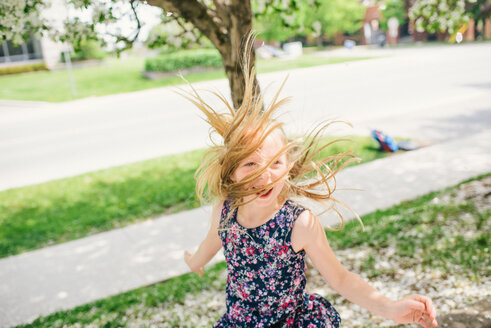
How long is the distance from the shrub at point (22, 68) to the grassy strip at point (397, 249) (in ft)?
109

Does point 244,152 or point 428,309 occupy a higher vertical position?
point 244,152

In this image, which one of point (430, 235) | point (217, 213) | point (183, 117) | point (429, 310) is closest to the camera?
point (429, 310)

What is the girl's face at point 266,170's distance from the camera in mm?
1657

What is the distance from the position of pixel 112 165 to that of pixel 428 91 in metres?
10.4

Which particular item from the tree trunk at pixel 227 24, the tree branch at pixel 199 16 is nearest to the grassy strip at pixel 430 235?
the tree trunk at pixel 227 24

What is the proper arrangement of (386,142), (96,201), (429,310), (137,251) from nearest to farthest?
(429,310), (137,251), (96,201), (386,142)

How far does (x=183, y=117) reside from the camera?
13.3m

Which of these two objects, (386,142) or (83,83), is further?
(83,83)

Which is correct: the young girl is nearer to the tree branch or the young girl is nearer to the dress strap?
the dress strap

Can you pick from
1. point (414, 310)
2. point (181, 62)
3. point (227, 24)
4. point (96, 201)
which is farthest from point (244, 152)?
point (181, 62)

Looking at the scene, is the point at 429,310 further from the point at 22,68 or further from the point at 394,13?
the point at 394,13

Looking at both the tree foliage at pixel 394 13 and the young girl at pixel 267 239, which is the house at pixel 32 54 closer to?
the tree foliage at pixel 394 13

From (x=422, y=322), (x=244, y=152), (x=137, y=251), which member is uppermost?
(x=244, y=152)

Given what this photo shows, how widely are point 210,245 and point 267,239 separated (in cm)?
41
